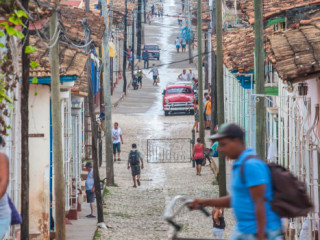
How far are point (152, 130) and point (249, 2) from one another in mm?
15043

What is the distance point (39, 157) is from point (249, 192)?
926 centimetres

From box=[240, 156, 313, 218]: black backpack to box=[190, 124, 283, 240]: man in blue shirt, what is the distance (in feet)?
0.14

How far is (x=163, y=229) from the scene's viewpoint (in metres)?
17.3

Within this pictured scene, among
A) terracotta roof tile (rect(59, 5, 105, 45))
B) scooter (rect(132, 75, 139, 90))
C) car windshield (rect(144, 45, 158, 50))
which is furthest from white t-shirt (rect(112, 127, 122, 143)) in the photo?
car windshield (rect(144, 45, 158, 50))

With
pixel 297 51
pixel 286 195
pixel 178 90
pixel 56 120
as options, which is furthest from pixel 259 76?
pixel 178 90

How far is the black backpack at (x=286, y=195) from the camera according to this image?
222 inches

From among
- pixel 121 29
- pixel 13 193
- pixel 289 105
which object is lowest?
pixel 13 193

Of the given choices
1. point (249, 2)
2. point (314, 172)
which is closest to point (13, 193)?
point (314, 172)

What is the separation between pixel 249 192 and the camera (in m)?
5.56

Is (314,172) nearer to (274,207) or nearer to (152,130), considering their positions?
(274,207)

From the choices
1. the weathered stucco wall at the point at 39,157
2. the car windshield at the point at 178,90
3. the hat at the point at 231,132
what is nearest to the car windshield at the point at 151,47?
the car windshield at the point at 178,90

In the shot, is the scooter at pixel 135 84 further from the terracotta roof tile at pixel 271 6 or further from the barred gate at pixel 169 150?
the terracotta roof tile at pixel 271 6

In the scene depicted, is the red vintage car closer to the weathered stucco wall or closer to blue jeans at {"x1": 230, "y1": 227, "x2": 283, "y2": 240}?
the weathered stucco wall

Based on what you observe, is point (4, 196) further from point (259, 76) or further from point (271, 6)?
point (271, 6)
